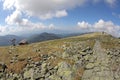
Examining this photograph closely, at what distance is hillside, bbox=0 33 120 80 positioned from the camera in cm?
5228

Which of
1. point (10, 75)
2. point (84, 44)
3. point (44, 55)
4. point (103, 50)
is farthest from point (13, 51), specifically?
point (103, 50)

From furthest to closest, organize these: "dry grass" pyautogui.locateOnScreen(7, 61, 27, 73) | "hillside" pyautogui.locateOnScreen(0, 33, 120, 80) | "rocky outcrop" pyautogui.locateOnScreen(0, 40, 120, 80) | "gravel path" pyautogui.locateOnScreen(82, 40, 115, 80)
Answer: "dry grass" pyautogui.locateOnScreen(7, 61, 27, 73) → "hillside" pyautogui.locateOnScreen(0, 33, 120, 80) → "rocky outcrop" pyautogui.locateOnScreen(0, 40, 120, 80) → "gravel path" pyautogui.locateOnScreen(82, 40, 115, 80)

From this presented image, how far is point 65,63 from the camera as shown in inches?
2205

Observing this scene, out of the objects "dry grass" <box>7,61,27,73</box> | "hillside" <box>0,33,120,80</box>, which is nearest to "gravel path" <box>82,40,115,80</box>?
"hillside" <box>0,33,120,80</box>

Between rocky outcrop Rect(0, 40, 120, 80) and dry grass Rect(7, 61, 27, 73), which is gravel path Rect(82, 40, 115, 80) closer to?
rocky outcrop Rect(0, 40, 120, 80)

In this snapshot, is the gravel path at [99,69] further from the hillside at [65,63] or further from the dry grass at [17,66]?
the dry grass at [17,66]

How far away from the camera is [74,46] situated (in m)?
70.1

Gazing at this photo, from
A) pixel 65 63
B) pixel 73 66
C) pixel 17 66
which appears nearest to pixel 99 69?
pixel 73 66

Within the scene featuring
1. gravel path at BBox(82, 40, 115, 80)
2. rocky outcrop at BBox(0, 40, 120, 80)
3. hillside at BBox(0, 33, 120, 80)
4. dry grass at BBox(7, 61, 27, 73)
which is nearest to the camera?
gravel path at BBox(82, 40, 115, 80)

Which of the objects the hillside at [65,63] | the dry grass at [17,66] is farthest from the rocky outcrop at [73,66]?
the dry grass at [17,66]

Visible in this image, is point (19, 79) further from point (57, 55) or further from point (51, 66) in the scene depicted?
point (57, 55)

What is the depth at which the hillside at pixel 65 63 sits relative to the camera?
172 ft

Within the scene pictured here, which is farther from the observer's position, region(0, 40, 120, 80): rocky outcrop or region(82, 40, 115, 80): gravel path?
region(0, 40, 120, 80): rocky outcrop

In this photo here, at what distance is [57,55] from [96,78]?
15958 mm
